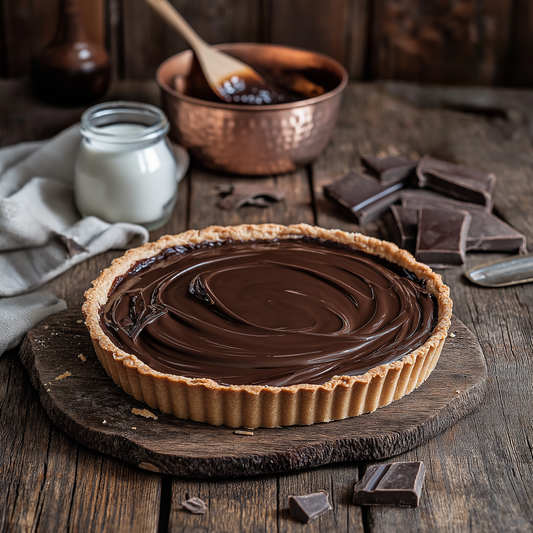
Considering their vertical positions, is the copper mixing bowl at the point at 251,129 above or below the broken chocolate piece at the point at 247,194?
above

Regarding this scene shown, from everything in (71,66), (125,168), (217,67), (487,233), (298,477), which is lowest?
(298,477)

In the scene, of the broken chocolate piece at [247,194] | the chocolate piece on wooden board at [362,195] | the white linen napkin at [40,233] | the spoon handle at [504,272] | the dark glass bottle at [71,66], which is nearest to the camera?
the white linen napkin at [40,233]

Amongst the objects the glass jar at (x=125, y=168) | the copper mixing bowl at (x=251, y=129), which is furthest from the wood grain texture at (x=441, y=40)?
the glass jar at (x=125, y=168)

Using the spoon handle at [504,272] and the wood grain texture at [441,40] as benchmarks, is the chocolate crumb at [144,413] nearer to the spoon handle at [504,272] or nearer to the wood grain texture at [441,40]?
the spoon handle at [504,272]

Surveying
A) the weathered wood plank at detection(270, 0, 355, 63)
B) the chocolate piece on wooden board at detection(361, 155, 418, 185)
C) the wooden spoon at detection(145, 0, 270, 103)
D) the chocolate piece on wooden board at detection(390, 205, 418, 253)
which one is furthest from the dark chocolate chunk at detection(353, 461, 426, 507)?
the weathered wood plank at detection(270, 0, 355, 63)

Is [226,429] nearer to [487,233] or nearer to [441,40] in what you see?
[487,233]

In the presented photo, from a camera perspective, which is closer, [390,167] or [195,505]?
[195,505]

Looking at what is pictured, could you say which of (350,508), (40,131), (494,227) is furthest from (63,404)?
(40,131)

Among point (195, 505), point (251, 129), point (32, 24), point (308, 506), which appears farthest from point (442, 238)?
point (32, 24)
